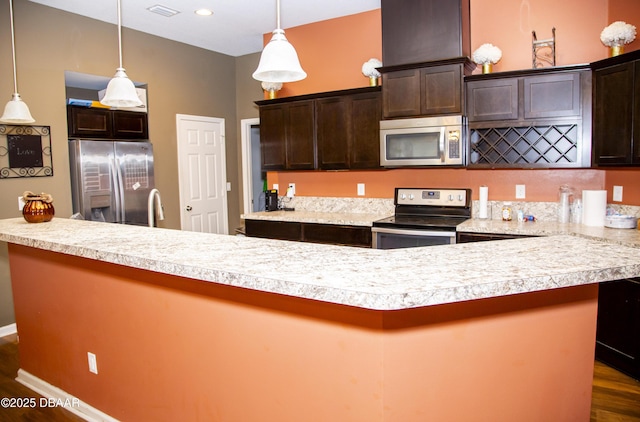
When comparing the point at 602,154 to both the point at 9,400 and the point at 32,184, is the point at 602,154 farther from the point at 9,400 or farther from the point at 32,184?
the point at 32,184

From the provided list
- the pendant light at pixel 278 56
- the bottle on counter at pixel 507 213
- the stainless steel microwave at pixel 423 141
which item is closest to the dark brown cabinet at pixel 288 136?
the stainless steel microwave at pixel 423 141

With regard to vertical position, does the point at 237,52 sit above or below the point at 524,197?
above

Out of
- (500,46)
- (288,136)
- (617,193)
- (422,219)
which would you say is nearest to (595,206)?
(617,193)

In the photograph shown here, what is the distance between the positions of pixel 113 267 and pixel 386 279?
62.8 inches

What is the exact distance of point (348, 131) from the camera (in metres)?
4.38

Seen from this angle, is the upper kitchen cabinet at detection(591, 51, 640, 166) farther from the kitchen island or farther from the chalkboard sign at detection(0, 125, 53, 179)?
the chalkboard sign at detection(0, 125, 53, 179)

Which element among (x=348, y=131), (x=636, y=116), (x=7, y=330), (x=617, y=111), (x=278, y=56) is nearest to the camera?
(x=278, y=56)

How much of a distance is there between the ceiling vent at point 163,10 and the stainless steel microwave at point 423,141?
2.45 m

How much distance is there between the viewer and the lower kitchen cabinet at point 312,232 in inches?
161

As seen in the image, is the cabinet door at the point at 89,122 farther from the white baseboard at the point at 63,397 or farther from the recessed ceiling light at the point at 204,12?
the white baseboard at the point at 63,397

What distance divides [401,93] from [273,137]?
1.61m

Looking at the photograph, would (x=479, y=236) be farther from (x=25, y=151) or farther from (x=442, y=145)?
(x=25, y=151)

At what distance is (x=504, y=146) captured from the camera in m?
3.74

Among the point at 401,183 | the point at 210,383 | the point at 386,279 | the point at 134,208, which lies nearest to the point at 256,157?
the point at 134,208
